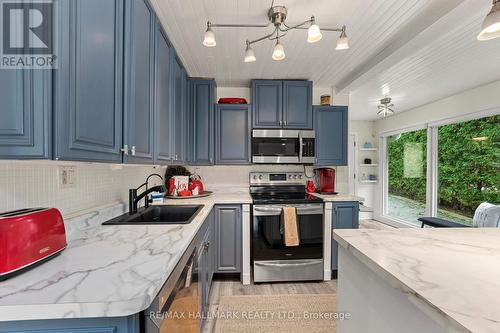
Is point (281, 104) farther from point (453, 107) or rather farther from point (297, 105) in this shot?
point (453, 107)

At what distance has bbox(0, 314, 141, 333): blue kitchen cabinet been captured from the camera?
593mm

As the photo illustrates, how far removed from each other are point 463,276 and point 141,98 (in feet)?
5.28

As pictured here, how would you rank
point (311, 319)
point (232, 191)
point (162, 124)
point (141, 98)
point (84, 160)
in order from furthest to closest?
point (232, 191) → point (311, 319) → point (162, 124) → point (141, 98) → point (84, 160)

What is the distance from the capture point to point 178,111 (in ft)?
7.09

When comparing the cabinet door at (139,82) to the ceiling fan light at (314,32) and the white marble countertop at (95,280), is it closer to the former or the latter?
the white marble countertop at (95,280)

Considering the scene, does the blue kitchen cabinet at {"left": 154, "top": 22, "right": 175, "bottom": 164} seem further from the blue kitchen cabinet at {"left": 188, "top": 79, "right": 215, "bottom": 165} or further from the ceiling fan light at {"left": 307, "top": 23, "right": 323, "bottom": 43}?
the ceiling fan light at {"left": 307, "top": 23, "right": 323, "bottom": 43}

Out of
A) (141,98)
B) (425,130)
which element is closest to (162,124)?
(141,98)

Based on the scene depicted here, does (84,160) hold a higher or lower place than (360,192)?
higher

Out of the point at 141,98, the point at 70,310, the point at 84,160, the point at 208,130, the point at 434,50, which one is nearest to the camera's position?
the point at 70,310

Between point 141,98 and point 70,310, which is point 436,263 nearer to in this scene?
point 70,310

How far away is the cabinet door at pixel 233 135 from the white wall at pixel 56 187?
3.99 ft

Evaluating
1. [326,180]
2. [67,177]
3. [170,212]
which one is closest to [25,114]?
[67,177]

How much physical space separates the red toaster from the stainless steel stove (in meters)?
1.74

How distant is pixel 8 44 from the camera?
675mm
